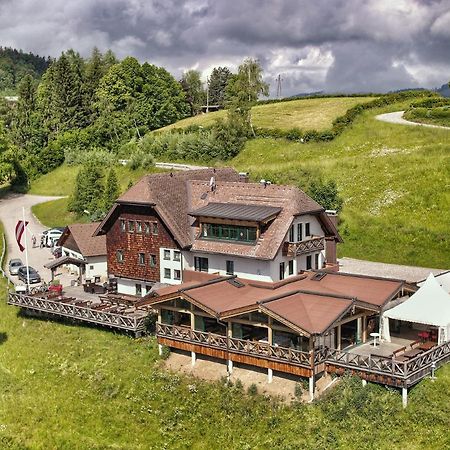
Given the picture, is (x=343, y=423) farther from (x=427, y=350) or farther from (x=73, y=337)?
(x=73, y=337)

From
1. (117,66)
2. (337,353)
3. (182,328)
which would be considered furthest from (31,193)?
(337,353)

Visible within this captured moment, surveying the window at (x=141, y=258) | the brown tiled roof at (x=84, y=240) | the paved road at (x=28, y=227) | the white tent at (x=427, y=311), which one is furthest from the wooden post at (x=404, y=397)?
the paved road at (x=28, y=227)

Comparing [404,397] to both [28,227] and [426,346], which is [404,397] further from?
[28,227]

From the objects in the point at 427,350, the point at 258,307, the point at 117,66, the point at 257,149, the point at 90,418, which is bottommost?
the point at 90,418

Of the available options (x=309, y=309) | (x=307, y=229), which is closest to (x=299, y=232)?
(x=307, y=229)

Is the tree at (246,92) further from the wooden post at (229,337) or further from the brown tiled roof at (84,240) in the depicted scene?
the wooden post at (229,337)

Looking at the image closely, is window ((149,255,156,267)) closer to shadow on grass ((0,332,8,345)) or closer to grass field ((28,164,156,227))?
shadow on grass ((0,332,8,345))

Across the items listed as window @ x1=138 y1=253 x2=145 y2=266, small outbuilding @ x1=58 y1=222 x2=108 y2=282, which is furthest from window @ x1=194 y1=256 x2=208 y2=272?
small outbuilding @ x1=58 y1=222 x2=108 y2=282
